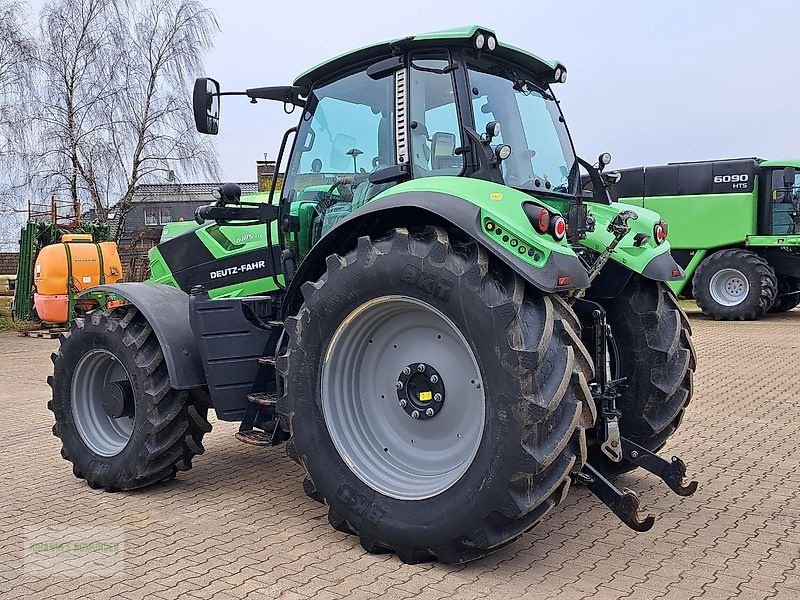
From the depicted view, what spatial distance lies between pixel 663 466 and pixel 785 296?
14.9 m

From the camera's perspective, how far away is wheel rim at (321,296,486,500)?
3922mm

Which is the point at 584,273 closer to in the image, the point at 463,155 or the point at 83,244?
the point at 463,155

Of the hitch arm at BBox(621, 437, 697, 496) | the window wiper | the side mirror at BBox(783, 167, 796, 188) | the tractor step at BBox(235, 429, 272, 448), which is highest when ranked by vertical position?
the window wiper

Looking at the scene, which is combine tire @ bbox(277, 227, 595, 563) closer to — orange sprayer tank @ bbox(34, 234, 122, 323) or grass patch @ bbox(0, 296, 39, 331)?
orange sprayer tank @ bbox(34, 234, 122, 323)

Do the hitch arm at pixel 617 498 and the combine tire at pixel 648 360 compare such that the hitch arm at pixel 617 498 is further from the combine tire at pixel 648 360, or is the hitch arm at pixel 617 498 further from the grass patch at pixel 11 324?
the grass patch at pixel 11 324

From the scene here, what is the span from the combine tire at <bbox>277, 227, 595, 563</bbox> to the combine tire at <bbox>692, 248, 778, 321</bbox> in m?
14.1

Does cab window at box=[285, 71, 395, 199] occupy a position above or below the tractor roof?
below

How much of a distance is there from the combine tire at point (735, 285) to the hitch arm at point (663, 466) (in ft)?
43.3

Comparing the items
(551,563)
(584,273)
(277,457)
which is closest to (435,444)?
(551,563)

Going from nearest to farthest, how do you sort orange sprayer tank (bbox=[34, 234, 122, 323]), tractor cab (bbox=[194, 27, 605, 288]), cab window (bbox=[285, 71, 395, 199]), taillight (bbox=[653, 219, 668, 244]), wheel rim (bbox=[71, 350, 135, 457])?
tractor cab (bbox=[194, 27, 605, 288]), cab window (bbox=[285, 71, 395, 199]), taillight (bbox=[653, 219, 668, 244]), wheel rim (bbox=[71, 350, 135, 457]), orange sprayer tank (bbox=[34, 234, 122, 323])

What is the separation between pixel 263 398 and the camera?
4.71m

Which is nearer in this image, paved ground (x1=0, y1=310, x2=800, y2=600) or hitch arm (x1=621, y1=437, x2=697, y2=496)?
paved ground (x1=0, y1=310, x2=800, y2=600)

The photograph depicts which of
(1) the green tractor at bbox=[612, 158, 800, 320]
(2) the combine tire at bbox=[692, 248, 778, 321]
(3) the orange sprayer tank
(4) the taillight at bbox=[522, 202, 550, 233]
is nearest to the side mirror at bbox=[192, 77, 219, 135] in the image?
(4) the taillight at bbox=[522, 202, 550, 233]

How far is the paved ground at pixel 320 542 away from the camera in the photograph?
3.60 meters
